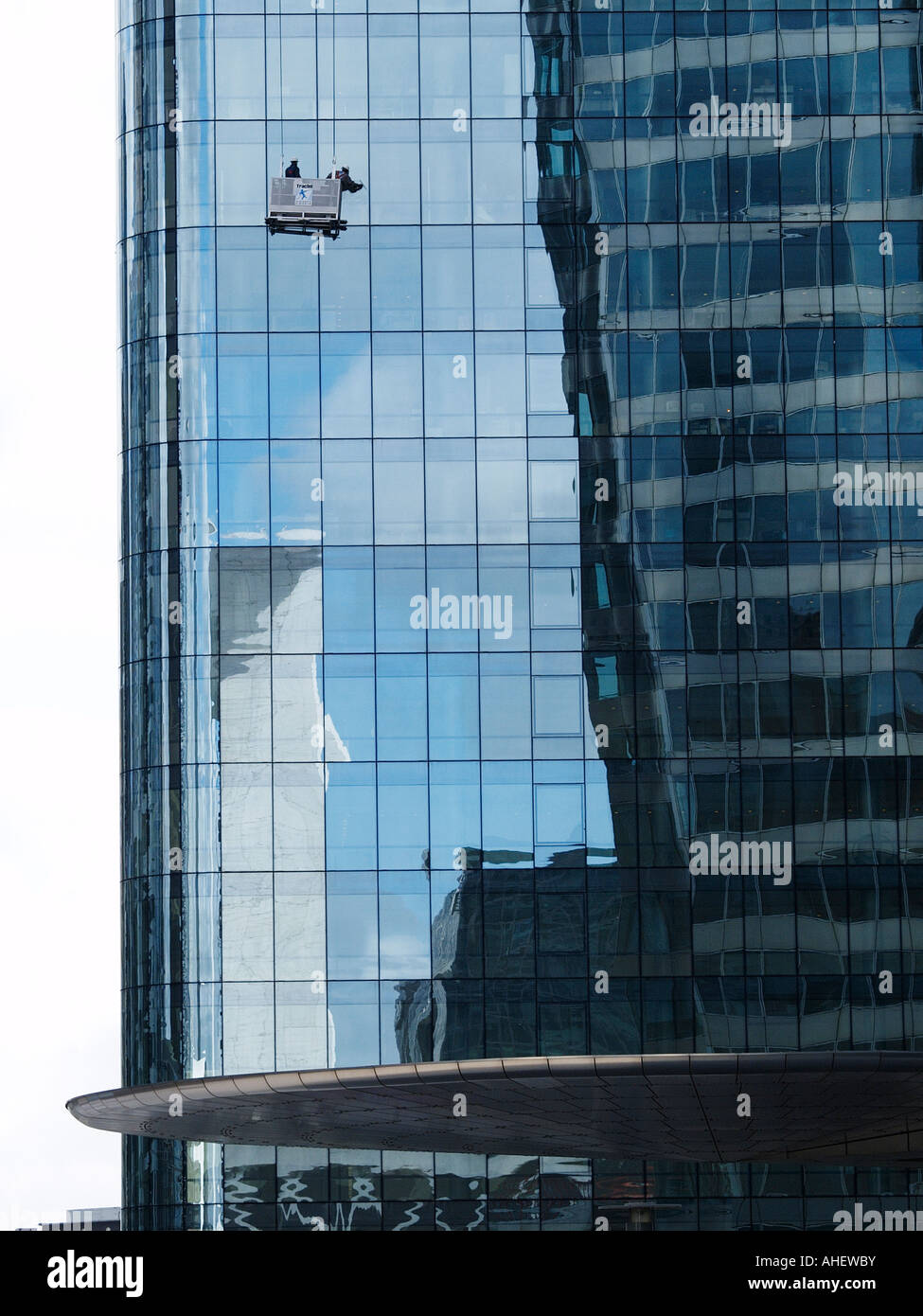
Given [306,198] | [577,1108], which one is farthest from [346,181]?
[577,1108]

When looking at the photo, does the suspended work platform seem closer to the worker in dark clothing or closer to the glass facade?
the worker in dark clothing

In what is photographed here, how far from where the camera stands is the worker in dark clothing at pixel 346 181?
191 feet

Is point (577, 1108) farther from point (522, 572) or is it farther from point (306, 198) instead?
point (306, 198)

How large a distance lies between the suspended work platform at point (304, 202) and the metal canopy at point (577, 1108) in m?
28.1

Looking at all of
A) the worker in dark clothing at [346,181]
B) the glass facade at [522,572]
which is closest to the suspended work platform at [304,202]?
the worker in dark clothing at [346,181]

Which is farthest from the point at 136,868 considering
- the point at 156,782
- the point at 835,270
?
the point at 835,270

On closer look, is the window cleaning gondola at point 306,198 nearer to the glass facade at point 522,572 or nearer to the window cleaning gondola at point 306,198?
the window cleaning gondola at point 306,198

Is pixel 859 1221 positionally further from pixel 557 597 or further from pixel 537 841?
pixel 557 597

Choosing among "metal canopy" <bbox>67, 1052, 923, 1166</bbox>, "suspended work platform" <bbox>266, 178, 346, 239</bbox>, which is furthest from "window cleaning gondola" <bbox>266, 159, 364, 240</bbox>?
"metal canopy" <bbox>67, 1052, 923, 1166</bbox>

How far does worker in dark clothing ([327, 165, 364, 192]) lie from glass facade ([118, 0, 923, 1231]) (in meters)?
0.42

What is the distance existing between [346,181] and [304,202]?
1543 mm

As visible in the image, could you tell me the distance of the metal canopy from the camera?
41969 mm

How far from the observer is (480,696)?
187 feet

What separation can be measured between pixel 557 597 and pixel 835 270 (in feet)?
46.0
